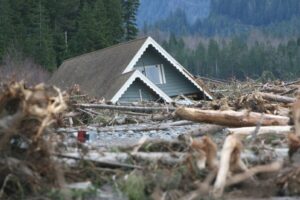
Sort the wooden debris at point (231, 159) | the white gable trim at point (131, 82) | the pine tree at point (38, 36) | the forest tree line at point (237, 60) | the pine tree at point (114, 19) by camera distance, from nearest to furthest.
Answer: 1. the wooden debris at point (231, 159)
2. the white gable trim at point (131, 82)
3. the pine tree at point (38, 36)
4. the pine tree at point (114, 19)
5. the forest tree line at point (237, 60)

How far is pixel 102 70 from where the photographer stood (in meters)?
31.5

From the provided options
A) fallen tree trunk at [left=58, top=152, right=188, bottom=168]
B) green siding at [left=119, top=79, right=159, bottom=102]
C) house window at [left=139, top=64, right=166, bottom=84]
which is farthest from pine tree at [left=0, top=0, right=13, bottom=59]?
fallen tree trunk at [left=58, top=152, right=188, bottom=168]

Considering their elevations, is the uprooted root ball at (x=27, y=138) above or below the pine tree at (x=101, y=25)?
below

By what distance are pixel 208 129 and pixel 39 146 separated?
15.2 ft

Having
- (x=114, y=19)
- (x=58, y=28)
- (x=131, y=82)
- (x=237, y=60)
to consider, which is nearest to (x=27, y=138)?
(x=131, y=82)

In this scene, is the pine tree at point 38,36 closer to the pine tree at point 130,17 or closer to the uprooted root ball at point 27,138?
the pine tree at point 130,17

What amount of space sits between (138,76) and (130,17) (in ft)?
127

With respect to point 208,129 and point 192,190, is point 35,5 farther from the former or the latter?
point 192,190

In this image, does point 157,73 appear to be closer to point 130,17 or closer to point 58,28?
point 58,28

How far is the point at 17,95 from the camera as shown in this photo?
523 cm

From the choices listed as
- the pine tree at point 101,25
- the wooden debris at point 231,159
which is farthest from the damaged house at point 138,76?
the wooden debris at point 231,159

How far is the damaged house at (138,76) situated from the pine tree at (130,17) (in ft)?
95.2

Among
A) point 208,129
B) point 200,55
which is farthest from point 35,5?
point 200,55

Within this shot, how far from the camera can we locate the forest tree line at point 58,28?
2030 inches
